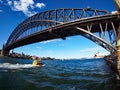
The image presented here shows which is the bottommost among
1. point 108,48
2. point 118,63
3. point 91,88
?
point 91,88

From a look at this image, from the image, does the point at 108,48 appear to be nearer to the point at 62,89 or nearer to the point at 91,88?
the point at 91,88

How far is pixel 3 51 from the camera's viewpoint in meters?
113

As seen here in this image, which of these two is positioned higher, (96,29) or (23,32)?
(23,32)

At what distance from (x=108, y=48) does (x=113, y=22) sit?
3705 millimetres

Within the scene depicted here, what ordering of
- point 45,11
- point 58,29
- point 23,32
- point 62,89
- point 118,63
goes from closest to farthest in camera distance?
point 62,89
point 118,63
point 58,29
point 45,11
point 23,32

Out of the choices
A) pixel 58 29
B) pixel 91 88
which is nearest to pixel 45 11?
pixel 58 29

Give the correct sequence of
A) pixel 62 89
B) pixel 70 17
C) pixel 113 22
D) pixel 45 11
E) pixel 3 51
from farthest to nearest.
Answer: pixel 3 51 → pixel 45 11 → pixel 70 17 → pixel 113 22 → pixel 62 89

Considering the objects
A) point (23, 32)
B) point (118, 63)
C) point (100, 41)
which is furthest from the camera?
point (23, 32)

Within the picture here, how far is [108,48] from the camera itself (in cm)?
2488

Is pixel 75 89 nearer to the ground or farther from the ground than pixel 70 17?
nearer to the ground

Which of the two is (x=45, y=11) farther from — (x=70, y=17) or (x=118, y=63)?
(x=118, y=63)

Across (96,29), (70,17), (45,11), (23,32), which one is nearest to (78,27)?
(96,29)

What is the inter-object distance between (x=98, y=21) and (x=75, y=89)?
45.3 feet

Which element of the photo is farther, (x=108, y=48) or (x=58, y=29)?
(x=58, y=29)
